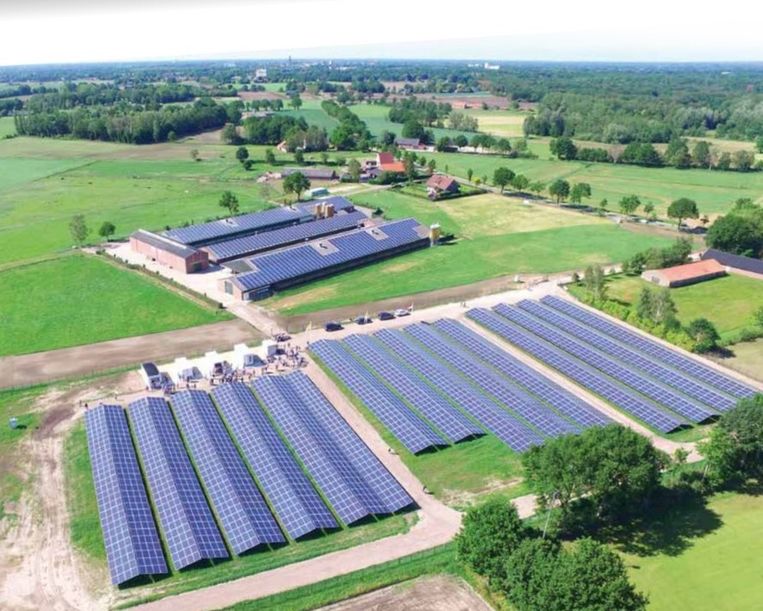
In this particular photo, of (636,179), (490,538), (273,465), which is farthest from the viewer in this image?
(636,179)

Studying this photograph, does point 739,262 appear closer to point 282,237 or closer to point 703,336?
point 703,336

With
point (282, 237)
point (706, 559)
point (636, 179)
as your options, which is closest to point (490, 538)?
point (706, 559)

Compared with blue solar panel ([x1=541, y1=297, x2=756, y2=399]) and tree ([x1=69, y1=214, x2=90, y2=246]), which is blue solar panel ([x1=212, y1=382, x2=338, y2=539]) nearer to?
blue solar panel ([x1=541, y1=297, x2=756, y2=399])

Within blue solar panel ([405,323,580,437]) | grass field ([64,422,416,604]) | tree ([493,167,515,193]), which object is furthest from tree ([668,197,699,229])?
grass field ([64,422,416,604])

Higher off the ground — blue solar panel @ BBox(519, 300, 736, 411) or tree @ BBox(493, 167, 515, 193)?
tree @ BBox(493, 167, 515, 193)

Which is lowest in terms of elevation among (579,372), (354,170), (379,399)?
(379,399)

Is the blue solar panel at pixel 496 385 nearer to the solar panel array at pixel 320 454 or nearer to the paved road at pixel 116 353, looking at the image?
the solar panel array at pixel 320 454
